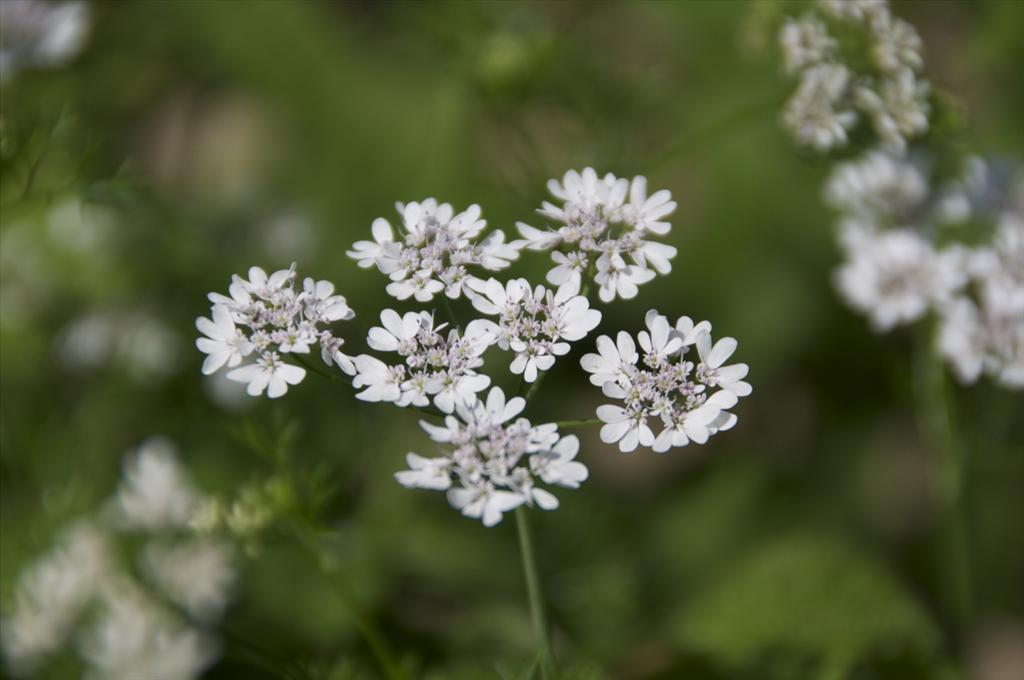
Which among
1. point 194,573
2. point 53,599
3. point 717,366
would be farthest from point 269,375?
point 53,599

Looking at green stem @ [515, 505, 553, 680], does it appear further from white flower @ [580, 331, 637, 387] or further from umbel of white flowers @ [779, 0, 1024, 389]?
umbel of white flowers @ [779, 0, 1024, 389]

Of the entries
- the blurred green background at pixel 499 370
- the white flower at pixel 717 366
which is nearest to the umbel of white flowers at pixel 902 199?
the blurred green background at pixel 499 370

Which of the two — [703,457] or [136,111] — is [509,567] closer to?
[703,457]

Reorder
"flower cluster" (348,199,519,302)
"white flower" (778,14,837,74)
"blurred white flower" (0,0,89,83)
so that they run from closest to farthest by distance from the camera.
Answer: "flower cluster" (348,199,519,302)
"white flower" (778,14,837,74)
"blurred white flower" (0,0,89,83)

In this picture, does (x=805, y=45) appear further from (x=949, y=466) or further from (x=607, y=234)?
(x=949, y=466)

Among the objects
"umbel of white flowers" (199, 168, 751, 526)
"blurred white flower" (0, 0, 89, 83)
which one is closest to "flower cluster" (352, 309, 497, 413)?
"umbel of white flowers" (199, 168, 751, 526)

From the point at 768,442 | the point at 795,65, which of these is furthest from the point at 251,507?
the point at 768,442
